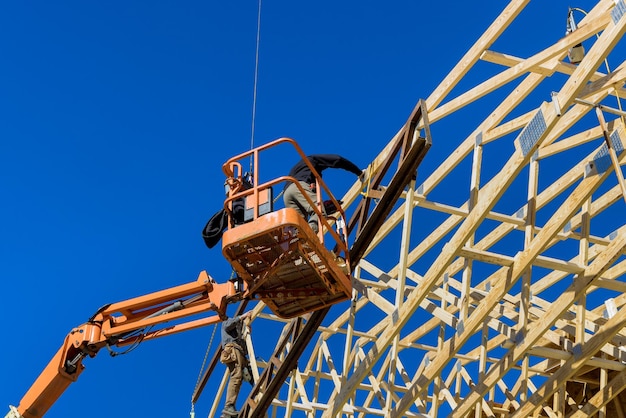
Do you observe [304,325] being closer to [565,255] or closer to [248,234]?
[248,234]

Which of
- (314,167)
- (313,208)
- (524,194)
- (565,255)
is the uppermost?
(524,194)

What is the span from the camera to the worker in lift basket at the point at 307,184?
12.4 metres

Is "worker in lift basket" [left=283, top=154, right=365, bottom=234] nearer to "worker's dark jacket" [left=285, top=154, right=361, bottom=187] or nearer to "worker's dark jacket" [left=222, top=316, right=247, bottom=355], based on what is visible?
"worker's dark jacket" [left=285, top=154, right=361, bottom=187]

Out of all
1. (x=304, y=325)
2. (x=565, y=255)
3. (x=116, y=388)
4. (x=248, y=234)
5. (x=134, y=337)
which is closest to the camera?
(x=248, y=234)

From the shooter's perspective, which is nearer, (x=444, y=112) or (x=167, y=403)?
(x=444, y=112)

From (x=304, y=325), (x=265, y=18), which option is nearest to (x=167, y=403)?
(x=265, y=18)

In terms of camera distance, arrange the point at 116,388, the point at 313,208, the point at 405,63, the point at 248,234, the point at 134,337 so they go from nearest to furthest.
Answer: the point at 248,234, the point at 313,208, the point at 134,337, the point at 405,63, the point at 116,388

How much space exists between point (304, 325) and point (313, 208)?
347 cm

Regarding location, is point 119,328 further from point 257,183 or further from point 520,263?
point 520,263

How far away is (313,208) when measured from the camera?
11875 mm

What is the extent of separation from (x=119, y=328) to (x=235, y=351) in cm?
418

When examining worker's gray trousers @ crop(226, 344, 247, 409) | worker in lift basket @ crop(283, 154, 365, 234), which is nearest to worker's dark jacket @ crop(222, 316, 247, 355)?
worker's gray trousers @ crop(226, 344, 247, 409)

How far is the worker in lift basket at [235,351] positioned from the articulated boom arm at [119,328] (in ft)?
11.2

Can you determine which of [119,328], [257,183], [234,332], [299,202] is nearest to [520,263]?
[299,202]
